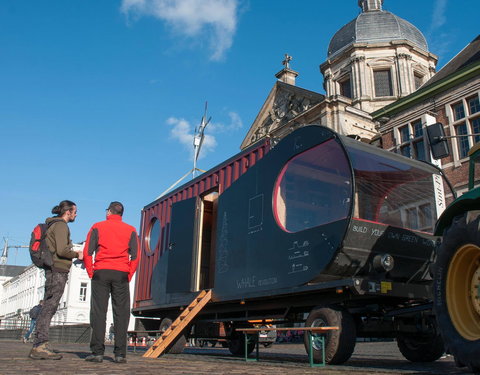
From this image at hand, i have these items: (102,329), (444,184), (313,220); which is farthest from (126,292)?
(444,184)

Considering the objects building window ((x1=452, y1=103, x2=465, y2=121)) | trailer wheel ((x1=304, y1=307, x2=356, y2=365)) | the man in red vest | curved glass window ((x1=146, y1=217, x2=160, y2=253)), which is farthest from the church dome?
the man in red vest

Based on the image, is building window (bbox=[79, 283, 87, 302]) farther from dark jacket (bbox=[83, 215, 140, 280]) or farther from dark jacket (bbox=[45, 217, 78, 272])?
dark jacket (bbox=[83, 215, 140, 280])

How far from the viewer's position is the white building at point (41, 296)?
56.3 metres

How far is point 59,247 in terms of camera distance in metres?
6.54

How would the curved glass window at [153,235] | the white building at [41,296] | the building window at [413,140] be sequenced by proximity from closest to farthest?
1. the curved glass window at [153,235]
2. the building window at [413,140]
3. the white building at [41,296]

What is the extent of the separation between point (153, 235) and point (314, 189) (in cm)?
640

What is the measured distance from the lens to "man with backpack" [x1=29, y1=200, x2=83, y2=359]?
6.30 m

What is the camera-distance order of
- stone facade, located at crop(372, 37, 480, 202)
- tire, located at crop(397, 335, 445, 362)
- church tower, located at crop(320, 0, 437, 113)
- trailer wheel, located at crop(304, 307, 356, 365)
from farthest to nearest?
church tower, located at crop(320, 0, 437, 113) → stone facade, located at crop(372, 37, 480, 202) → tire, located at crop(397, 335, 445, 362) → trailer wheel, located at crop(304, 307, 356, 365)

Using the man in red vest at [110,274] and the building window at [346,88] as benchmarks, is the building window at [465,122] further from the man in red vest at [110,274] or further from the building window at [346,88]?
the building window at [346,88]

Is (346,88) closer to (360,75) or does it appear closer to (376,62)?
(360,75)

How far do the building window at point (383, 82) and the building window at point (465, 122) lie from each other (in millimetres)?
17403

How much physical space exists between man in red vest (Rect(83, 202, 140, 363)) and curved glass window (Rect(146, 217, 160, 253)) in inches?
225

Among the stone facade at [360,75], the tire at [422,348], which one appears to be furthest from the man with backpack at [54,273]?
the stone facade at [360,75]

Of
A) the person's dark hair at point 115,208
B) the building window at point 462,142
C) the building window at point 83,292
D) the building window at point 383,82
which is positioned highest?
the building window at point 383,82
